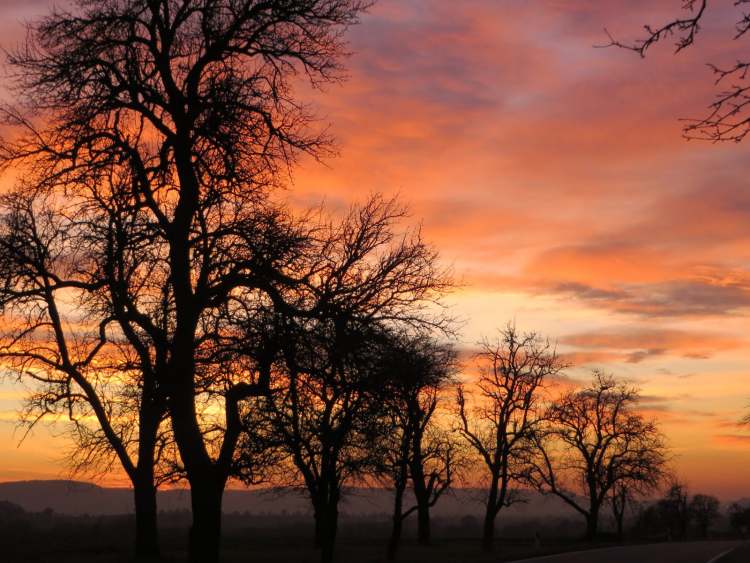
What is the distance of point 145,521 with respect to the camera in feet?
112

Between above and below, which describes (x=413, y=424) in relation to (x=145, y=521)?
above

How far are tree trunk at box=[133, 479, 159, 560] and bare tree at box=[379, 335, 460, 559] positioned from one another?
927cm

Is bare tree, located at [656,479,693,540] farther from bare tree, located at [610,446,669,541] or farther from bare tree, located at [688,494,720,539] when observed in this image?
bare tree, located at [610,446,669,541]

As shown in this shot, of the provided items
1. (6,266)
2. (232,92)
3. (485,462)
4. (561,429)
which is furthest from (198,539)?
(561,429)

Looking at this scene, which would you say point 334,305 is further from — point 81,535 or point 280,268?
point 81,535

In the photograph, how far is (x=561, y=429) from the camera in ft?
235

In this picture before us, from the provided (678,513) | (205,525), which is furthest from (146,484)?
(678,513)

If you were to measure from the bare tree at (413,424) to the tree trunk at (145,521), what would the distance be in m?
9.27

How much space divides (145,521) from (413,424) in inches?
495

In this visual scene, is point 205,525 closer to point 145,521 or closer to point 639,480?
point 145,521

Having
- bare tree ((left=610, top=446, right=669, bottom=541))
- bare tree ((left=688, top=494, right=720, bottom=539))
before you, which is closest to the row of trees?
bare tree ((left=688, top=494, right=720, bottom=539))

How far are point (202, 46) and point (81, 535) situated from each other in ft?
145

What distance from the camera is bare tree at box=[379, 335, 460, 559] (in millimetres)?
23438

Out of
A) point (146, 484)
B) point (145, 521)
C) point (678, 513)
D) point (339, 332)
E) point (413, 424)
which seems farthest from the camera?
point (678, 513)
